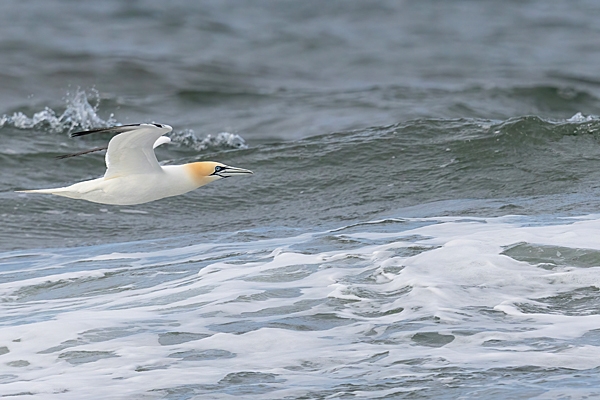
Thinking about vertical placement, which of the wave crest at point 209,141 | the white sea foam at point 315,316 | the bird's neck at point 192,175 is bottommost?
the white sea foam at point 315,316

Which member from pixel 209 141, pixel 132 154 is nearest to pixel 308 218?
pixel 132 154

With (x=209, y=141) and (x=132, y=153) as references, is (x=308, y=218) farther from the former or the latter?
(x=209, y=141)

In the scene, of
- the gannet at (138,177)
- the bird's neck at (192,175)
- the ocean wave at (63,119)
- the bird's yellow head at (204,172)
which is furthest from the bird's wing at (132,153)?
the ocean wave at (63,119)

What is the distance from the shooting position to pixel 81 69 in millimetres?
21297

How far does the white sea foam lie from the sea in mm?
25

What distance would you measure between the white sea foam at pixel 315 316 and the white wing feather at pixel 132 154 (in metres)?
0.94

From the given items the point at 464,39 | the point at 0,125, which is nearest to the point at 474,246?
the point at 0,125

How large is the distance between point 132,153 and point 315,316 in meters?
2.31

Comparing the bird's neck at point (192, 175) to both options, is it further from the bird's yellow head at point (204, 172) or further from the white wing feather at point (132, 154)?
the white wing feather at point (132, 154)

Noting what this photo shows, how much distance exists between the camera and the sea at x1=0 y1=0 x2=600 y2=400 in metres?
6.65

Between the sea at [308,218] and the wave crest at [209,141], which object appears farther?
the wave crest at [209,141]

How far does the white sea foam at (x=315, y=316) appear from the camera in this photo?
639 cm

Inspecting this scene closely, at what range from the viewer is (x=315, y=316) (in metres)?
7.59

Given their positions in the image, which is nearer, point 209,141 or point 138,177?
point 138,177
